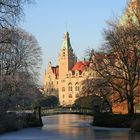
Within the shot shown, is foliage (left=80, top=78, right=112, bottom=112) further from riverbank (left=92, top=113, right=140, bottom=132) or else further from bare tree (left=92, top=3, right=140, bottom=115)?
riverbank (left=92, top=113, right=140, bottom=132)

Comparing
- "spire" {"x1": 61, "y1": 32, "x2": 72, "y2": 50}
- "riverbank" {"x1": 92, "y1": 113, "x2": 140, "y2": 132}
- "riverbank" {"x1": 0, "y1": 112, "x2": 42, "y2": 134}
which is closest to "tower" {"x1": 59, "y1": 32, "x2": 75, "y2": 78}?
"spire" {"x1": 61, "y1": 32, "x2": 72, "y2": 50}

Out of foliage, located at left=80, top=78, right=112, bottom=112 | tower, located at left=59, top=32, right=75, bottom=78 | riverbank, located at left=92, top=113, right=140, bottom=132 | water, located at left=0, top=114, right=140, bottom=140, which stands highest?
tower, located at left=59, top=32, right=75, bottom=78

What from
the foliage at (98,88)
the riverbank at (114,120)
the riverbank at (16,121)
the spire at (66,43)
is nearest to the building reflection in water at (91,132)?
the riverbank at (114,120)

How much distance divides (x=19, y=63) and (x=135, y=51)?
1613 centimetres

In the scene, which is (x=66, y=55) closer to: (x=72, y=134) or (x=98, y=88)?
(x=98, y=88)

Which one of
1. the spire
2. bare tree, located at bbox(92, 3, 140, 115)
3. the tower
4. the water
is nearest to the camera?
the water

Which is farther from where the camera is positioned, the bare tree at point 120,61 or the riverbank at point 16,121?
the bare tree at point 120,61

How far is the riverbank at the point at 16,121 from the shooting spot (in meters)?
50.0

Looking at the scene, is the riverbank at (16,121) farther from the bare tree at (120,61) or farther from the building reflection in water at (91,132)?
the bare tree at (120,61)

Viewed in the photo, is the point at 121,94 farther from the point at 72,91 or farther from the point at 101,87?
the point at 72,91

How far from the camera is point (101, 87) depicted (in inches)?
2248

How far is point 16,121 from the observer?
5647 cm

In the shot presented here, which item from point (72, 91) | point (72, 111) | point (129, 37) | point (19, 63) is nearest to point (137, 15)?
point (129, 37)

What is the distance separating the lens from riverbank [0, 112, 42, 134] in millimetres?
50031
